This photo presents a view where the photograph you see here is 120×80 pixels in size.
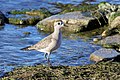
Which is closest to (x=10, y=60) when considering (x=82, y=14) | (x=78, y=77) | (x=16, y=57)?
(x=16, y=57)

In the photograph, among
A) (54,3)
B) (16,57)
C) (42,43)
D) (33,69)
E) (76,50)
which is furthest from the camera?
(54,3)

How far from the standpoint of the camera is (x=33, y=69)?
1055 cm

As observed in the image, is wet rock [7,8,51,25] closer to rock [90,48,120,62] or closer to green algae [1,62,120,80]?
rock [90,48,120,62]

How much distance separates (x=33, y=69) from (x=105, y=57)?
124 inches

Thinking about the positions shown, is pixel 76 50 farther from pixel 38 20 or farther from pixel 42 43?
pixel 38 20

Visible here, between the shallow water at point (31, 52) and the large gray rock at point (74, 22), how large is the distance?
1.59 ft

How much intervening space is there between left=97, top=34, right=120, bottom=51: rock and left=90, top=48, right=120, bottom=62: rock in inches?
50.4

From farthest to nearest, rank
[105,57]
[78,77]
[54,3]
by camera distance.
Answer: [54,3] → [105,57] → [78,77]

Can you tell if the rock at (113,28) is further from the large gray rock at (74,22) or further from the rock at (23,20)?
the rock at (23,20)

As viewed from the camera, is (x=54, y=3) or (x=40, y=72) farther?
(x=54, y=3)

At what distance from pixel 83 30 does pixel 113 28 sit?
119 centimetres

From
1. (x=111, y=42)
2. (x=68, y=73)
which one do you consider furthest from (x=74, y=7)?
(x=68, y=73)

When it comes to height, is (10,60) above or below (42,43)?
below

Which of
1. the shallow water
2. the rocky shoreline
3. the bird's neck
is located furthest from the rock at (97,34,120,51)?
the bird's neck
